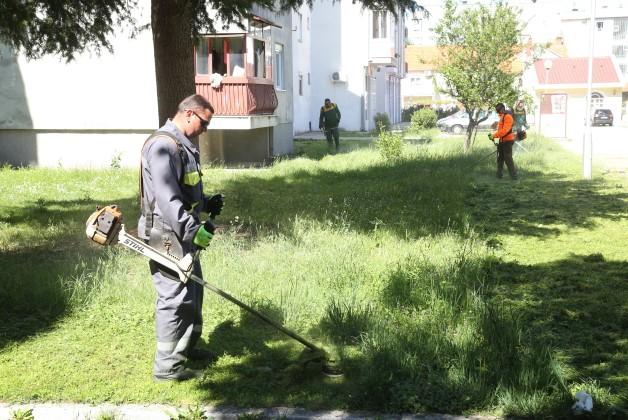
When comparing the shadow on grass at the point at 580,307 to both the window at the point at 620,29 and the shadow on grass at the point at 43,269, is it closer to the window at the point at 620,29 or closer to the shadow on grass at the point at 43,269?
the shadow on grass at the point at 43,269

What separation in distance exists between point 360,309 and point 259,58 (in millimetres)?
16923

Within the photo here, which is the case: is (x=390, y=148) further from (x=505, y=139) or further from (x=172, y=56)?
(x=172, y=56)

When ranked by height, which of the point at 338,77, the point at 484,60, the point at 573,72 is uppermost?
the point at 573,72

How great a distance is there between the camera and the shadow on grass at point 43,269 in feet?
20.5

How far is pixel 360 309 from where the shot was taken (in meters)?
5.91

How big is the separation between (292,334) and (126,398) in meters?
1.17

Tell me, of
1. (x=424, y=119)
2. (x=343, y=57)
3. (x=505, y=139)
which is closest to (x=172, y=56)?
(x=505, y=139)

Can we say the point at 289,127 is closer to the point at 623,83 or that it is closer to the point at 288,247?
the point at 288,247

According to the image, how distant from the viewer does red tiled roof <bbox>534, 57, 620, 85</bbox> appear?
60.1 metres

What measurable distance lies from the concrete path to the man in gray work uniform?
45 centimetres

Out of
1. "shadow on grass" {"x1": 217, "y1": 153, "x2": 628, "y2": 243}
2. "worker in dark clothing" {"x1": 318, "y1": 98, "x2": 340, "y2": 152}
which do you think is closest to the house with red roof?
"worker in dark clothing" {"x1": 318, "y1": 98, "x2": 340, "y2": 152}

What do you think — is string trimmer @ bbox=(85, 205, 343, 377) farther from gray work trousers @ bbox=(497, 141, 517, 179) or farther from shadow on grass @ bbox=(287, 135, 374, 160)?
shadow on grass @ bbox=(287, 135, 374, 160)

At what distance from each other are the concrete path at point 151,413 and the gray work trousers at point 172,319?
1.33 ft

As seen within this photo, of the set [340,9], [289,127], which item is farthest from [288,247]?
[340,9]
